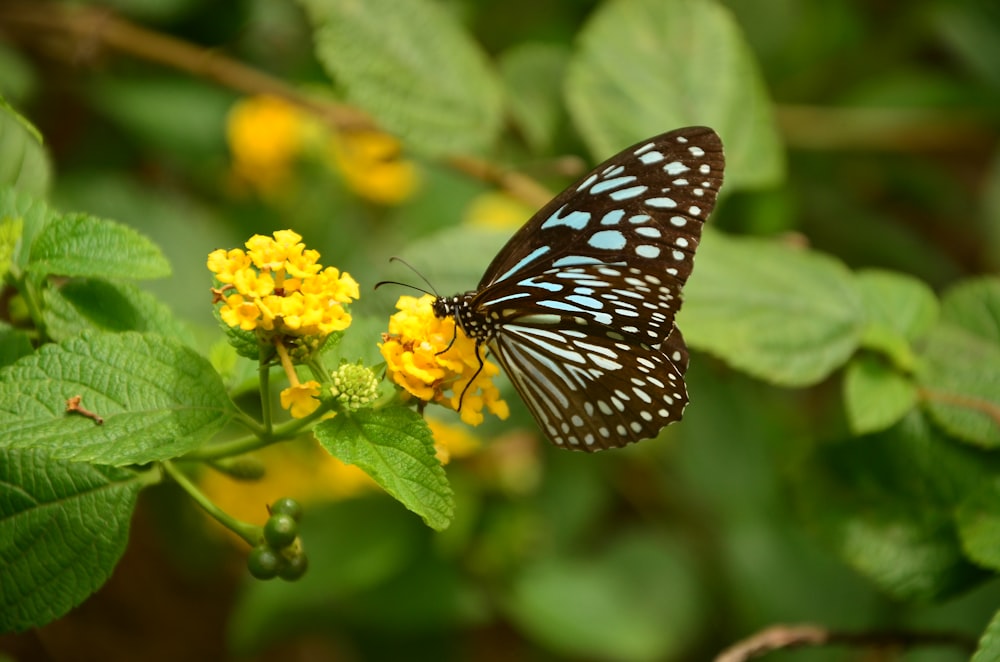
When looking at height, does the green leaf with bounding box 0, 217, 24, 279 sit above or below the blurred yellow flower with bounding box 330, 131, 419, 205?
above

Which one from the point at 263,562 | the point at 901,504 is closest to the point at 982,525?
the point at 901,504

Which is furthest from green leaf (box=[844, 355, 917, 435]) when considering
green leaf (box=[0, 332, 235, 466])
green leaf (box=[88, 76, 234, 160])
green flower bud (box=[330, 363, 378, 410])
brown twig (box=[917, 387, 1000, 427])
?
green leaf (box=[88, 76, 234, 160])

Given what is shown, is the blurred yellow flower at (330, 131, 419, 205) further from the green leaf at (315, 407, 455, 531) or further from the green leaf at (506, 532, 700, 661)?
the green leaf at (315, 407, 455, 531)

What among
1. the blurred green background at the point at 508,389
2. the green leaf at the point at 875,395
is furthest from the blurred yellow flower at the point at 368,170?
the green leaf at the point at 875,395

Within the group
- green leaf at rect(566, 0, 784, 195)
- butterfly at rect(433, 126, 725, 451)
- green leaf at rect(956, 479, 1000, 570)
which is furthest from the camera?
green leaf at rect(566, 0, 784, 195)

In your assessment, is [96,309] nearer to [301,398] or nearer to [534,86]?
[301,398]

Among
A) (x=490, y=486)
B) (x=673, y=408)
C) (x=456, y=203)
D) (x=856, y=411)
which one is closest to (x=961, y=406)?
(x=856, y=411)
